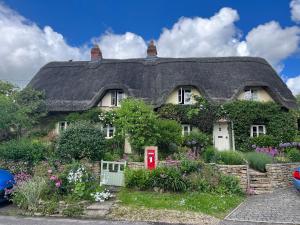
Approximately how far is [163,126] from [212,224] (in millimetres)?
8832

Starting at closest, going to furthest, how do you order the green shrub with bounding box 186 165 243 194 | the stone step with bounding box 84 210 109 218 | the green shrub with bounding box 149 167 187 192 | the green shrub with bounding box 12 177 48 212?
the stone step with bounding box 84 210 109 218 → the green shrub with bounding box 12 177 48 212 → the green shrub with bounding box 149 167 187 192 → the green shrub with bounding box 186 165 243 194

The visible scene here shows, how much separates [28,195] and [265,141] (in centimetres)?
1460

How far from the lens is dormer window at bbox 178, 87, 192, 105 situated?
2041cm

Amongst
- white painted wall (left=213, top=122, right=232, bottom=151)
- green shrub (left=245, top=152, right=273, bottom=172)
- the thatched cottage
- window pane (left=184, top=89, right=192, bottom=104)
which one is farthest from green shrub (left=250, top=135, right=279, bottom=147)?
green shrub (left=245, top=152, right=273, bottom=172)

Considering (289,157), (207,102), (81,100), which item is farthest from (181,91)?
(289,157)

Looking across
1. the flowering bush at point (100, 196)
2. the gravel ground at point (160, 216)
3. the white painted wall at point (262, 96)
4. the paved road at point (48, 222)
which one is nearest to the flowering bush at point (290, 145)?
the white painted wall at point (262, 96)

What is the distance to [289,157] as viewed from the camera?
1431 cm

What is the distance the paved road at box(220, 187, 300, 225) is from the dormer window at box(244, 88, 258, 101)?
10641mm

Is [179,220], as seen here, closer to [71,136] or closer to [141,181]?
[141,181]

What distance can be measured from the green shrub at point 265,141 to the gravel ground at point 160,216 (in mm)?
11795

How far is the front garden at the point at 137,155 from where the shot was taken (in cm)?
929

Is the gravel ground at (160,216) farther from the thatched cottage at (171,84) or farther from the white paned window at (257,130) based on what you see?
the white paned window at (257,130)

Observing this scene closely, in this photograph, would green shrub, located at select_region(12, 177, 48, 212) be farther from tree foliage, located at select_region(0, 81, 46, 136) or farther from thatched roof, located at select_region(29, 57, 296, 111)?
thatched roof, located at select_region(29, 57, 296, 111)

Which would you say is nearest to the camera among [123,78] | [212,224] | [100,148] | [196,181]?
[212,224]
